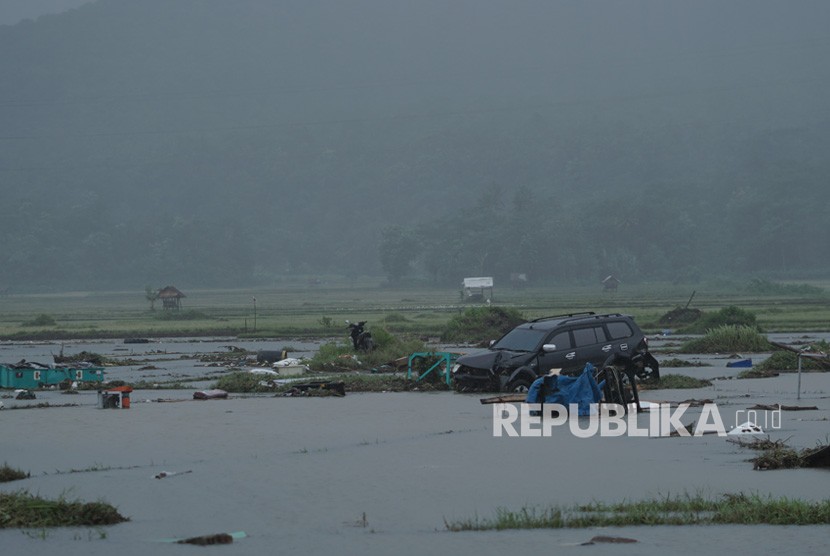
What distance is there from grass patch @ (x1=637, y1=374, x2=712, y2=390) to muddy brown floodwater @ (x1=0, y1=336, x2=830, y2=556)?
2.28 metres

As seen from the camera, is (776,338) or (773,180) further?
(773,180)

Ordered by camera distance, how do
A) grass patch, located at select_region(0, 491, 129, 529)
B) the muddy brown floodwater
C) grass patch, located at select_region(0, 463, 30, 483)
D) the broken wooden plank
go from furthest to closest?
the broken wooden plank
grass patch, located at select_region(0, 463, 30, 483)
grass patch, located at select_region(0, 491, 129, 529)
the muddy brown floodwater

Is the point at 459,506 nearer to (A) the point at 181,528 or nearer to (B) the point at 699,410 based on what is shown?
(A) the point at 181,528

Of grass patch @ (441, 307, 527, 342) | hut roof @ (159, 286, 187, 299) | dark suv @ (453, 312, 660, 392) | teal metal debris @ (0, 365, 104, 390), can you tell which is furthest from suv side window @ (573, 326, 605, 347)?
hut roof @ (159, 286, 187, 299)

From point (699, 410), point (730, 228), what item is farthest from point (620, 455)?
point (730, 228)

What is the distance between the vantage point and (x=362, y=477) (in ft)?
48.7

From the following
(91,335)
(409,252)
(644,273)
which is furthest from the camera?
(409,252)

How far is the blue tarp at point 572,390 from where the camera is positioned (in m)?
19.6

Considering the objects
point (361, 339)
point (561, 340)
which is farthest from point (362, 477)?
point (361, 339)

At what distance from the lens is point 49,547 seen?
1111 cm

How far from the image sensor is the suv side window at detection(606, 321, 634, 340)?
998 inches

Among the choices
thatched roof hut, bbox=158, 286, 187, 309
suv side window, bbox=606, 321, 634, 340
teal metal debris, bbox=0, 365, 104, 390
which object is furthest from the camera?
thatched roof hut, bbox=158, 286, 187, 309

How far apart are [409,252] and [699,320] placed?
10877 cm

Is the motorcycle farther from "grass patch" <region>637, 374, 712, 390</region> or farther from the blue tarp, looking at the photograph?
the blue tarp
